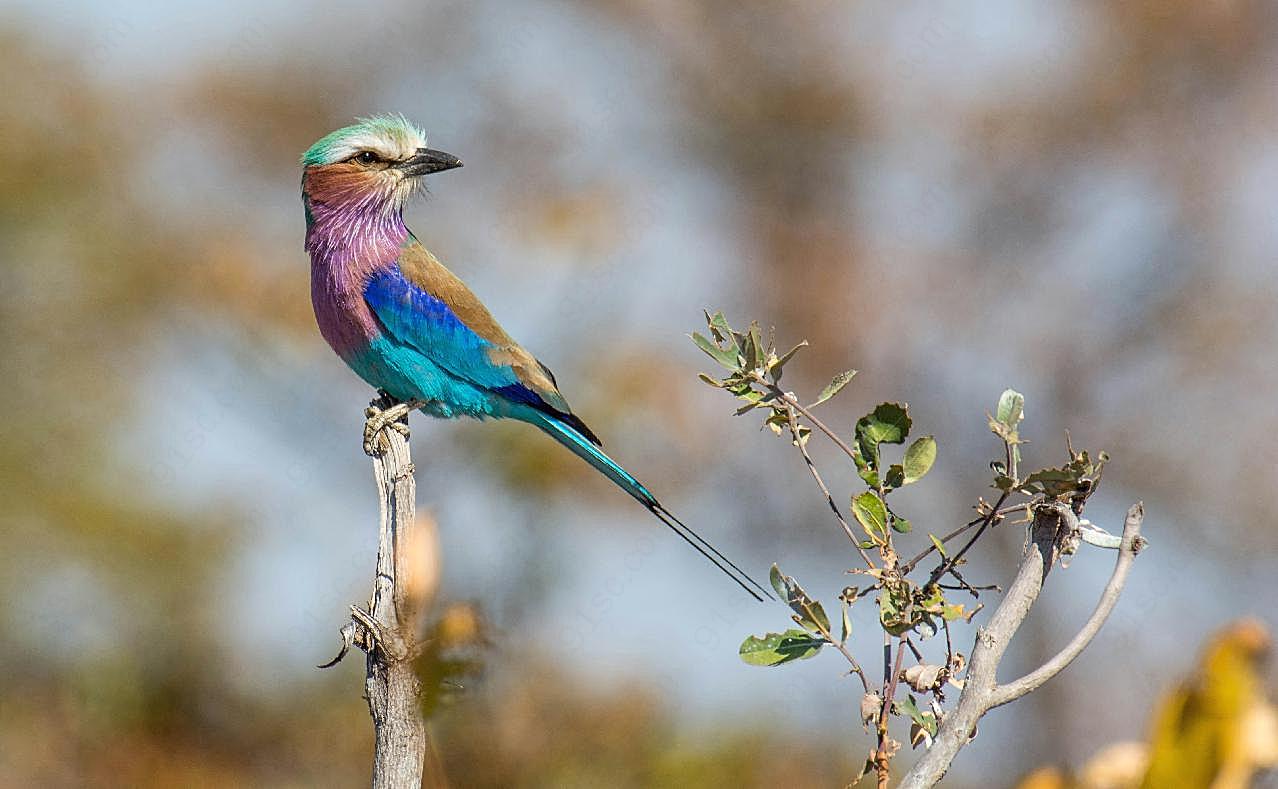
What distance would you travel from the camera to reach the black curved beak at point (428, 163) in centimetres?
441

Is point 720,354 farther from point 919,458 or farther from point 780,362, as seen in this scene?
point 919,458

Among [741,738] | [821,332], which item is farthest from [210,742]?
[821,332]

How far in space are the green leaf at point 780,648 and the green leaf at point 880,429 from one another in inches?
8.5

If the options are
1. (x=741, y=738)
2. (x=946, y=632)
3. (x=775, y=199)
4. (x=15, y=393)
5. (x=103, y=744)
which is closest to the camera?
(x=946, y=632)

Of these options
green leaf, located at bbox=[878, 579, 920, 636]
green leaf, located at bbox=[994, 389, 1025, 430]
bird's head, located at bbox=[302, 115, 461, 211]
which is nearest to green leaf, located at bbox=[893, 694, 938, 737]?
green leaf, located at bbox=[878, 579, 920, 636]

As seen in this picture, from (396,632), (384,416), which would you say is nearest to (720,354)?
(396,632)

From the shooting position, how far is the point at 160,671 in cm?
533

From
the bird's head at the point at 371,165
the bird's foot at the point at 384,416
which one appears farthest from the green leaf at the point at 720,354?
the bird's head at the point at 371,165

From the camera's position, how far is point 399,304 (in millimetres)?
4141

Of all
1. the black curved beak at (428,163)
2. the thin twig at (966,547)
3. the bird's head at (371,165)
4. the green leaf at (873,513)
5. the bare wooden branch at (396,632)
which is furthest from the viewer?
the black curved beak at (428,163)

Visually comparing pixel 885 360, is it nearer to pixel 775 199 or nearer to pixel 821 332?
pixel 821 332

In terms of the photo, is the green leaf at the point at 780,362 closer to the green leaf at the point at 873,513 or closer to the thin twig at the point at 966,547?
the green leaf at the point at 873,513

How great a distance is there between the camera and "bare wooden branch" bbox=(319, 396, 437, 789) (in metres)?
1.90

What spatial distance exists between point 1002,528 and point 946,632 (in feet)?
23.7
